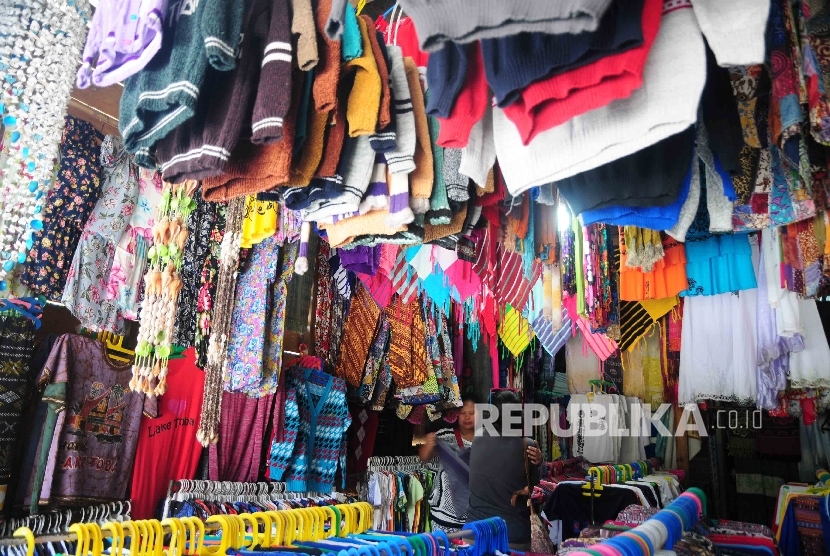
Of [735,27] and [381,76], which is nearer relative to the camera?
[735,27]

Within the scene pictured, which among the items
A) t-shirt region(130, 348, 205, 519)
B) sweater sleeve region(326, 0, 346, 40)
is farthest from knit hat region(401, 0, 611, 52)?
t-shirt region(130, 348, 205, 519)

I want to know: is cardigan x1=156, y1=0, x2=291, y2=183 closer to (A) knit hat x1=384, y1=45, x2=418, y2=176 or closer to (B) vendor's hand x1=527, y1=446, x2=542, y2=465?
(A) knit hat x1=384, y1=45, x2=418, y2=176

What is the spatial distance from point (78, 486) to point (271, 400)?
1.25 meters

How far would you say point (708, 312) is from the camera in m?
3.83

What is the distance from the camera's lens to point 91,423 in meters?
3.33

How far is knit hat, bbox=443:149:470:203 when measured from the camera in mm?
2020

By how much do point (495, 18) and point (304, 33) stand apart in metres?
0.68

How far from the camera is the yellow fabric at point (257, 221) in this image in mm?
3051

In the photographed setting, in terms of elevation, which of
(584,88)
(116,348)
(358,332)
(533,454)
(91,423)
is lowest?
(533,454)

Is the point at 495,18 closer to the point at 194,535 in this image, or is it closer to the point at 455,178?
the point at 455,178

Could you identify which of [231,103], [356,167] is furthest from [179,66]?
[356,167]

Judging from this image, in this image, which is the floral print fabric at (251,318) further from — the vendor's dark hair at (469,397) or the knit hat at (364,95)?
the vendor's dark hair at (469,397)

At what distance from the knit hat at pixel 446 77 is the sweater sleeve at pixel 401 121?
13.9 inches

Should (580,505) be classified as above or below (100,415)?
below
